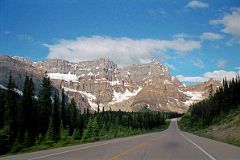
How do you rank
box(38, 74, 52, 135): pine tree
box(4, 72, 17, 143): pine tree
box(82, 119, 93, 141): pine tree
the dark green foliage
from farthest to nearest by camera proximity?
box(38, 74, 52, 135): pine tree, the dark green foliage, box(4, 72, 17, 143): pine tree, box(82, 119, 93, 141): pine tree

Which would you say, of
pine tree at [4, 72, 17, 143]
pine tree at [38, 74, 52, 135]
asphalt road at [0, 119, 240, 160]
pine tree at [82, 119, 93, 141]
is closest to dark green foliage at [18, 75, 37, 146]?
pine tree at [4, 72, 17, 143]

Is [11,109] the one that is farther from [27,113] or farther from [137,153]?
[137,153]

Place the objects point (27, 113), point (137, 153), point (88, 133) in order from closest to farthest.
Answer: point (137, 153) < point (88, 133) < point (27, 113)

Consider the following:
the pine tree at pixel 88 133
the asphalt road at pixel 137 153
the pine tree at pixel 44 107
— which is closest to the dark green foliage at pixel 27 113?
the pine tree at pixel 44 107

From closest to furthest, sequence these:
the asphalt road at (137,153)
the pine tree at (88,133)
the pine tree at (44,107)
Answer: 1. the asphalt road at (137,153)
2. the pine tree at (88,133)
3. the pine tree at (44,107)

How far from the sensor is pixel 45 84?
2842 inches

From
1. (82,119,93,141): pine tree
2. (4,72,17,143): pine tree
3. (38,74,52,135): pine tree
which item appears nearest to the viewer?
(82,119,93,141): pine tree

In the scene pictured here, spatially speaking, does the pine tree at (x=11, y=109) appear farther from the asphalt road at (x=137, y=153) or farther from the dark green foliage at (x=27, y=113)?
the asphalt road at (x=137, y=153)

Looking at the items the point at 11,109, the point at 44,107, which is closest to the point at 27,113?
the point at 11,109

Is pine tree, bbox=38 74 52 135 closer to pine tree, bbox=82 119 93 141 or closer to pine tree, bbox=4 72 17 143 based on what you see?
pine tree, bbox=4 72 17 143

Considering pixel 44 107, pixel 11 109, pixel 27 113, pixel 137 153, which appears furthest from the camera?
pixel 44 107

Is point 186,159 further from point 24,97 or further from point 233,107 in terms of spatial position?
point 233,107

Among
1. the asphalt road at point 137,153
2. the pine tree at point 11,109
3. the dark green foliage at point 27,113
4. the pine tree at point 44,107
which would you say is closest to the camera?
the asphalt road at point 137,153

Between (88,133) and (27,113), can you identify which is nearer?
(88,133)
